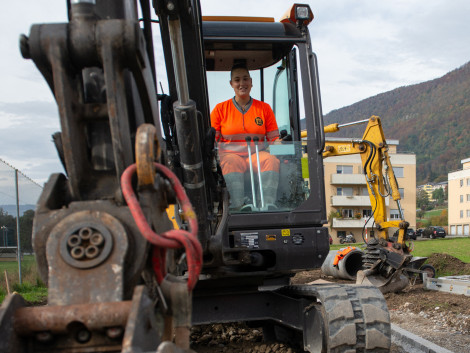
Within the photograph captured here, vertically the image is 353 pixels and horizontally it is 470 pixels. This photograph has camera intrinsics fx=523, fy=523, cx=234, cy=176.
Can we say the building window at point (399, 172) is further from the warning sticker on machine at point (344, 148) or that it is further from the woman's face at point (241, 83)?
the woman's face at point (241, 83)

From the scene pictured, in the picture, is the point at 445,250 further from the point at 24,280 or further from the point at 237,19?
the point at 237,19

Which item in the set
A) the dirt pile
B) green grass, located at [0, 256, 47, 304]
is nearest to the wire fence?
green grass, located at [0, 256, 47, 304]

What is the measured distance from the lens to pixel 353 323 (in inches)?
152

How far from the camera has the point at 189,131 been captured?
10.5 feet

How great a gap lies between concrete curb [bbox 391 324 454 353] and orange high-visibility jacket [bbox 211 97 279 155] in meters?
2.48

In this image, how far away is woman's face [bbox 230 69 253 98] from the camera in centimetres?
502

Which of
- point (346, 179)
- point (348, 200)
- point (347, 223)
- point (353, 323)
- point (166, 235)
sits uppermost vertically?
point (166, 235)

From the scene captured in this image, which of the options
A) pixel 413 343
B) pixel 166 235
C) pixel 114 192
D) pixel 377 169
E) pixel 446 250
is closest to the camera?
pixel 166 235

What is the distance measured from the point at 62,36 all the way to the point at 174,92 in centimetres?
152

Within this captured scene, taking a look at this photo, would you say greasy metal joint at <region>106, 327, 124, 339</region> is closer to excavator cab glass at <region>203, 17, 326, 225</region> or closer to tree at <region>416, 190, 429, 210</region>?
excavator cab glass at <region>203, 17, 326, 225</region>

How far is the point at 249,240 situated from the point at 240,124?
1.08 meters

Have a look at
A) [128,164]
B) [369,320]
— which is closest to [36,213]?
[128,164]

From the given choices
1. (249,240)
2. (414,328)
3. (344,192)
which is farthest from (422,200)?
(249,240)

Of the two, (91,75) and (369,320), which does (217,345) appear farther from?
(91,75)
